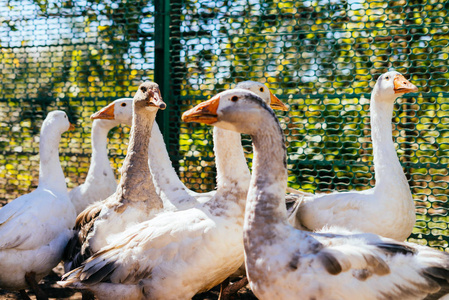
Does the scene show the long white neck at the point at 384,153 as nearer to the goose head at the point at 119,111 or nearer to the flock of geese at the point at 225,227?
the flock of geese at the point at 225,227

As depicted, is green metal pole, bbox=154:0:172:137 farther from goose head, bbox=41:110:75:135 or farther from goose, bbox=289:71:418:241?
goose, bbox=289:71:418:241

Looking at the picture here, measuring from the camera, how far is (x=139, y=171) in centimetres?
383

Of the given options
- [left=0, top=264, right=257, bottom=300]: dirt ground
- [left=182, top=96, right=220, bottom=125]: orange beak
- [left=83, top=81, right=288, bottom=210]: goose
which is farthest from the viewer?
[left=0, top=264, right=257, bottom=300]: dirt ground

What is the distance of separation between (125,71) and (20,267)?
3070 millimetres

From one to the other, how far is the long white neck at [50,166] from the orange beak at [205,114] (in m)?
2.55

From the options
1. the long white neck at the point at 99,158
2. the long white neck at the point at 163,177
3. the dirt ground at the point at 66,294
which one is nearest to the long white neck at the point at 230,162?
the long white neck at the point at 163,177

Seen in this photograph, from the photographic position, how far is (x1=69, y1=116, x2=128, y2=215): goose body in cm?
520

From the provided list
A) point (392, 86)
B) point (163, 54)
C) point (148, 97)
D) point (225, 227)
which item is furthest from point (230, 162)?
point (163, 54)

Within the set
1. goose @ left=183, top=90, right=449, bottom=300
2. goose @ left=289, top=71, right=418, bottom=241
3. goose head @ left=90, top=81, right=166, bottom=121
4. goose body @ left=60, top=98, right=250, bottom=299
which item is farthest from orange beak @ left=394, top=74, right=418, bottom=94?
goose head @ left=90, top=81, right=166, bottom=121

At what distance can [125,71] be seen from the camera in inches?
241

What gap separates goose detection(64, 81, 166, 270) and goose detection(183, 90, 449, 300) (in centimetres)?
126

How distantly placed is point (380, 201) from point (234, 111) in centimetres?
181

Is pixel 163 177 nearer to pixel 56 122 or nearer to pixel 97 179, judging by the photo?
pixel 97 179

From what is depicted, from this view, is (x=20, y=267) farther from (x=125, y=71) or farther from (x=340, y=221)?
(x=125, y=71)
